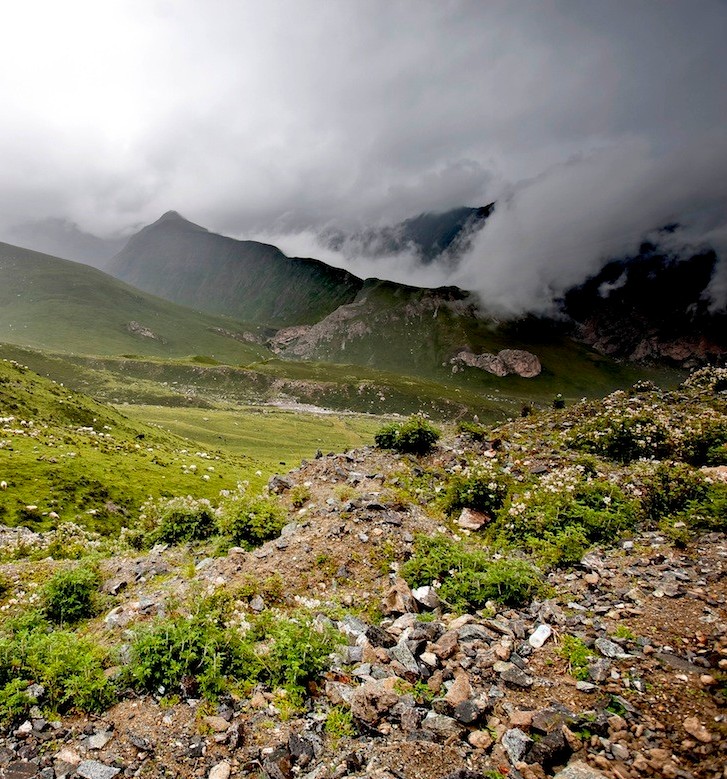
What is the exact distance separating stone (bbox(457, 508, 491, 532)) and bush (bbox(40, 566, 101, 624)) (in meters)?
11.6

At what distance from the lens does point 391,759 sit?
637 cm

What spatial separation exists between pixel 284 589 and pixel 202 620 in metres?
2.65

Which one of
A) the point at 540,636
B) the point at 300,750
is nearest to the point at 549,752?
the point at 540,636

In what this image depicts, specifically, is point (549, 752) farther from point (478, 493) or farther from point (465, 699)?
point (478, 493)

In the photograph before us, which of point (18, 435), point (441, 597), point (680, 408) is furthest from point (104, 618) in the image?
point (18, 435)

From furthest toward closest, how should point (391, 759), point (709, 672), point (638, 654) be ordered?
point (638, 654), point (709, 672), point (391, 759)

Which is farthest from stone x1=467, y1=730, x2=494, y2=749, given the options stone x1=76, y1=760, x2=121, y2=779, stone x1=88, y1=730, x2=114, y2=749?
stone x1=88, y1=730, x2=114, y2=749

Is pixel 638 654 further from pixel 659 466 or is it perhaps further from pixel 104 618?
pixel 104 618

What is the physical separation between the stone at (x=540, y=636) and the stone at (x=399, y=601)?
2724 millimetres

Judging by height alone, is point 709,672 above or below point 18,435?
above

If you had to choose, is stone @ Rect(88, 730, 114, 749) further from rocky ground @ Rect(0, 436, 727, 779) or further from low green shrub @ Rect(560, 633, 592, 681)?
low green shrub @ Rect(560, 633, 592, 681)

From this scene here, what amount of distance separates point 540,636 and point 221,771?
20.4ft

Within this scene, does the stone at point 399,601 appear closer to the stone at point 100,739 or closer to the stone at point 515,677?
the stone at point 515,677

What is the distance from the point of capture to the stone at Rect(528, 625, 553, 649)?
864 cm
